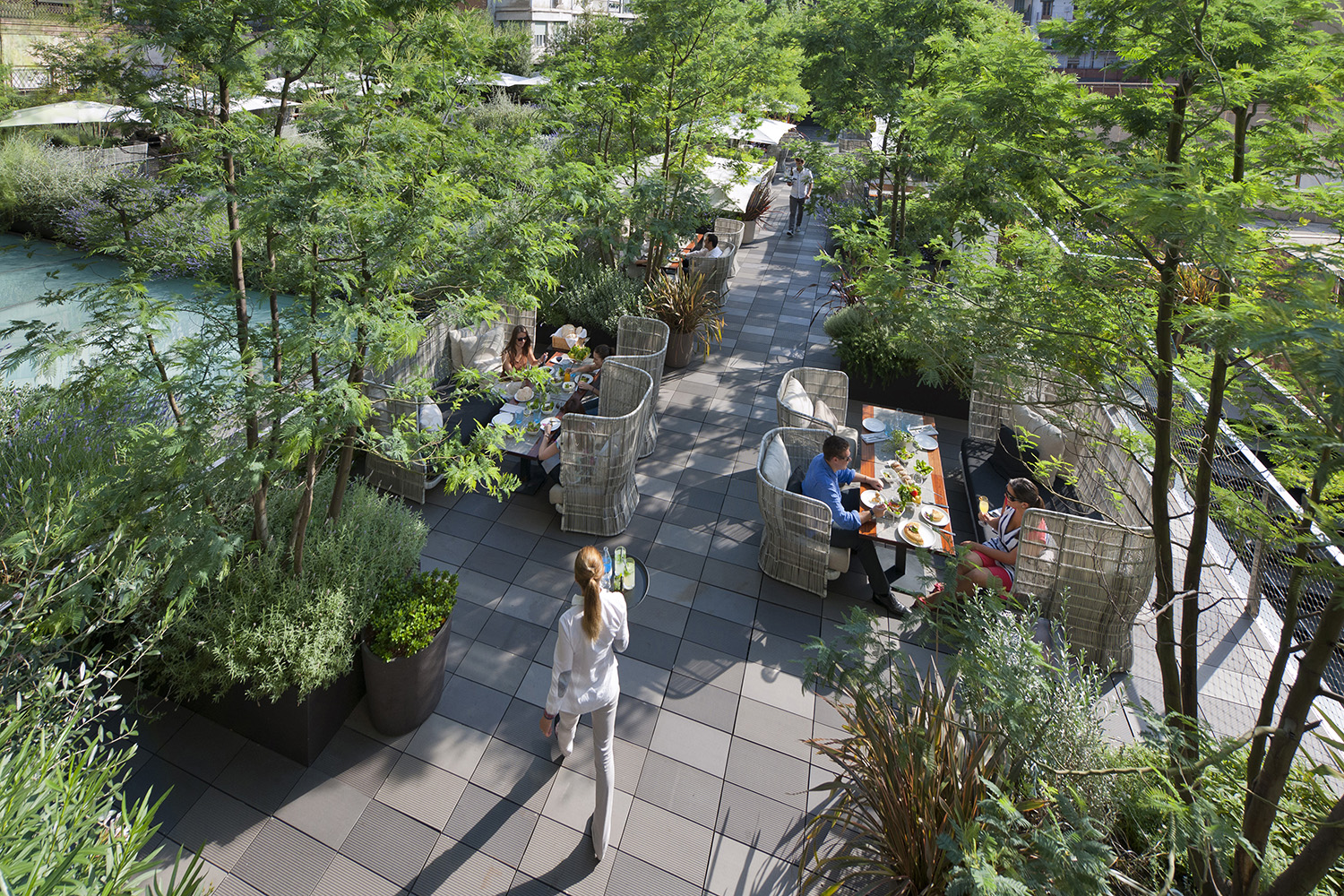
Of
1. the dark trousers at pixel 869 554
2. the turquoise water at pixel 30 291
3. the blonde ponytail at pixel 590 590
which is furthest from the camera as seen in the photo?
the turquoise water at pixel 30 291

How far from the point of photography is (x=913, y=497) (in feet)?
19.5

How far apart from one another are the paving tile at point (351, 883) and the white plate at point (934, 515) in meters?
4.49

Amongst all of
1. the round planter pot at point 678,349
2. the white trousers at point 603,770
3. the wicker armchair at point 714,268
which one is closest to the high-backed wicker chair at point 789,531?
the white trousers at point 603,770

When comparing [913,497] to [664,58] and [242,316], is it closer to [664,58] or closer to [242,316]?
[242,316]

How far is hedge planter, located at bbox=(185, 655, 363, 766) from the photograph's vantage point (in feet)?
13.9

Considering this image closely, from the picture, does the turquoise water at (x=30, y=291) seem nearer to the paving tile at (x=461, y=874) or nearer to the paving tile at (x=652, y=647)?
the paving tile at (x=652, y=647)

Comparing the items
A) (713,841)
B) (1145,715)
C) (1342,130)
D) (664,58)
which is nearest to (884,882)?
(713,841)

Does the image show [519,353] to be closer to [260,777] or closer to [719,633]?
[719,633]

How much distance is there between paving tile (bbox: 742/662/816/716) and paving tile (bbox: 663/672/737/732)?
0.16 m

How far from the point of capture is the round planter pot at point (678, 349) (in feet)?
32.6

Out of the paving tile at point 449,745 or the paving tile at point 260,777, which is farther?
the paving tile at point 449,745

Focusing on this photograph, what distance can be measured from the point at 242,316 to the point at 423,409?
8.64 feet

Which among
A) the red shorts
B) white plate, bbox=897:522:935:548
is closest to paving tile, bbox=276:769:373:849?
white plate, bbox=897:522:935:548

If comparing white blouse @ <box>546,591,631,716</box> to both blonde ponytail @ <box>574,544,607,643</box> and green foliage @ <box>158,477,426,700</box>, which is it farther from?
green foliage @ <box>158,477,426,700</box>
